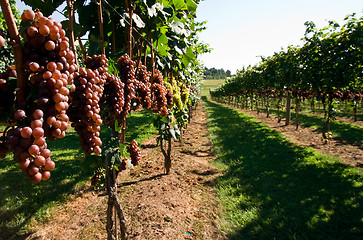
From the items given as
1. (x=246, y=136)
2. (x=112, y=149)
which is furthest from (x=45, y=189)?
(x=246, y=136)

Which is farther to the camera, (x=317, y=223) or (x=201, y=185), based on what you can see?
(x=201, y=185)

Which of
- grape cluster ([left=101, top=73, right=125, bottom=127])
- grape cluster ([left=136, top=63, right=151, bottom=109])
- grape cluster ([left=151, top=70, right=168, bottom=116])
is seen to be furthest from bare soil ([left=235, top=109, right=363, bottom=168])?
grape cluster ([left=101, top=73, right=125, bottom=127])

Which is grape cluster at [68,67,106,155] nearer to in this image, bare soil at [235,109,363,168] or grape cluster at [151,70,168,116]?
grape cluster at [151,70,168,116]

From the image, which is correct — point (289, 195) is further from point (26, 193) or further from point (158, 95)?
point (26, 193)

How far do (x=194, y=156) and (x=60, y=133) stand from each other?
24.8 ft

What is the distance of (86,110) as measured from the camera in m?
1.15

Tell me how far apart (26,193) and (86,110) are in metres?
5.07

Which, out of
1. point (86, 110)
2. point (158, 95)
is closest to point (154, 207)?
point (158, 95)

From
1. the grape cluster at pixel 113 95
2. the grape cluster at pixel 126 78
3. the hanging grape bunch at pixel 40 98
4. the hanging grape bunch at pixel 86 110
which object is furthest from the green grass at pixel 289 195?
the hanging grape bunch at pixel 40 98

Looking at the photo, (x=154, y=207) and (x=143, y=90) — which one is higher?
(x=143, y=90)

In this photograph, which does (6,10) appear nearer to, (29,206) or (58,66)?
(58,66)

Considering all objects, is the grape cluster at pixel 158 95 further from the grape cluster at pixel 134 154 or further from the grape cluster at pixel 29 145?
the grape cluster at pixel 29 145

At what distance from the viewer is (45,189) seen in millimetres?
5055

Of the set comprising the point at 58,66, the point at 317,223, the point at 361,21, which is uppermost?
the point at 361,21
